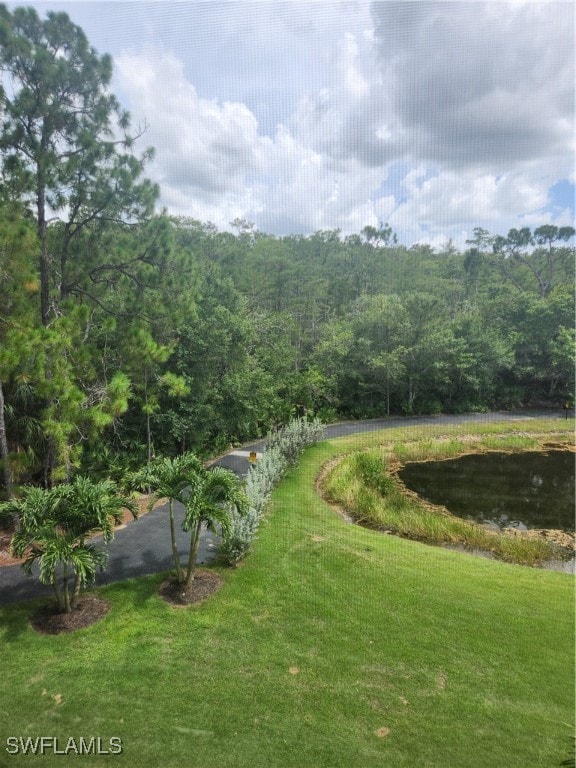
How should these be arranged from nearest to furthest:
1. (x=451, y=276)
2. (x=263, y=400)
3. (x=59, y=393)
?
(x=59, y=393)
(x=263, y=400)
(x=451, y=276)

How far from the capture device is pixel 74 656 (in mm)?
3797

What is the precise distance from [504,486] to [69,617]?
996cm

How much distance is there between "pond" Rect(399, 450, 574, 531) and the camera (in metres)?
8.47

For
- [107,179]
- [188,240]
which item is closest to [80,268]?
[107,179]

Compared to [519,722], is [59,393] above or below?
above

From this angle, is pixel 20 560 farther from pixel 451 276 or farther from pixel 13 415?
pixel 451 276

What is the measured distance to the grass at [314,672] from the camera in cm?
285

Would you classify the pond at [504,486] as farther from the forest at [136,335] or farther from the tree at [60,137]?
the tree at [60,137]

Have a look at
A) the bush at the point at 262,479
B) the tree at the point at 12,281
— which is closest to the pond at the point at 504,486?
the bush at the point at 262,479

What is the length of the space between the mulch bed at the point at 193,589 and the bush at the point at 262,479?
445 millimetres

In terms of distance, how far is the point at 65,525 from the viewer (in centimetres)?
440

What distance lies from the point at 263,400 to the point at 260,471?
4.80 meters

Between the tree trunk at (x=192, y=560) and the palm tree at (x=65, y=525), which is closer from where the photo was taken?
the palm tree at (x=65, y=525)

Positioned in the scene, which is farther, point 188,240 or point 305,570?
point 188,240
